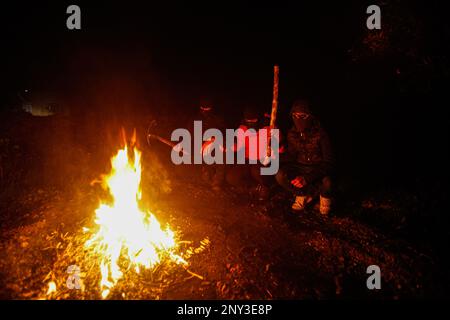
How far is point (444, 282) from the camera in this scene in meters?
4.15

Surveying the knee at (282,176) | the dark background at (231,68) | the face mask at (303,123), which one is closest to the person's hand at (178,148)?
the dark background at (231,68)

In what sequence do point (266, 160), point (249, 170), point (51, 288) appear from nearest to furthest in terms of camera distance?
point (51, 288)
point (266, 160)
point (249, 170)

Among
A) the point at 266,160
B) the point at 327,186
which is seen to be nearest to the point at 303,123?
the point at 266,160

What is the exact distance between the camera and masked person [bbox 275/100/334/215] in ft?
20.1

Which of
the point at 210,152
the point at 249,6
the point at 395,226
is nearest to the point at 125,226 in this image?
the point at 210,152

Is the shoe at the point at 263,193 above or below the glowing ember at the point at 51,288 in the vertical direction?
above

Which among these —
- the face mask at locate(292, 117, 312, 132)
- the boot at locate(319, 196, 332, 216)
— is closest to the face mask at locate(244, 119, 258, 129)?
the face mask at locate(292, 117, 312, 132)

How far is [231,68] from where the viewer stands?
408 inches

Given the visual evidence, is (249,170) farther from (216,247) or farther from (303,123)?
(216,247)

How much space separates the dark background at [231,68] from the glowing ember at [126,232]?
11.3ft

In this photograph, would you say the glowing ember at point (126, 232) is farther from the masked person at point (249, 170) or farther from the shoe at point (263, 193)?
the masked person at point (249, 170)

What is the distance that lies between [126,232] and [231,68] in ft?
23.7

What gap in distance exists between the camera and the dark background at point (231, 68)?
24.7 ft
